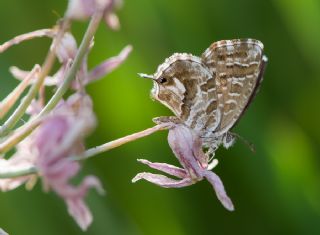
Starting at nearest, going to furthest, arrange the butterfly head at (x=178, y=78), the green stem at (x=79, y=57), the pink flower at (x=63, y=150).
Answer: the pink flower at (x=63, y=150) → the green stem at (x=79, y=57) → the butterfly head at (x=178, y=78)

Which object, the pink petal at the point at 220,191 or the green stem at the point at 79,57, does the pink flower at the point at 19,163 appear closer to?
the green stem at the point at 79,57

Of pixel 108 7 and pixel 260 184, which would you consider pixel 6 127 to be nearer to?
pixel 108 7

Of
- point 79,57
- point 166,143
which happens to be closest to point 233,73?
point 79,57

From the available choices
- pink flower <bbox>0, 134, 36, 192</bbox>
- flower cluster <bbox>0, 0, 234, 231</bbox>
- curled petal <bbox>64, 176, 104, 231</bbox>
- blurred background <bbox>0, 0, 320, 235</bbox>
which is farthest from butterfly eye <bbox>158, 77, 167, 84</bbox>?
blurred background <bbox>0, 0, 320, 235</bbox>

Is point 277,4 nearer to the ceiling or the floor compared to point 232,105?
nearer to the floor

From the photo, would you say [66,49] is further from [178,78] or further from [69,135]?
[69,135]

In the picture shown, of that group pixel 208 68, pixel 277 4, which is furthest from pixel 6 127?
pixel 277 4

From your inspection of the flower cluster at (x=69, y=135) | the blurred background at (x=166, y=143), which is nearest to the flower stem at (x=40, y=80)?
the flower cluster at (x=69, y=135)
